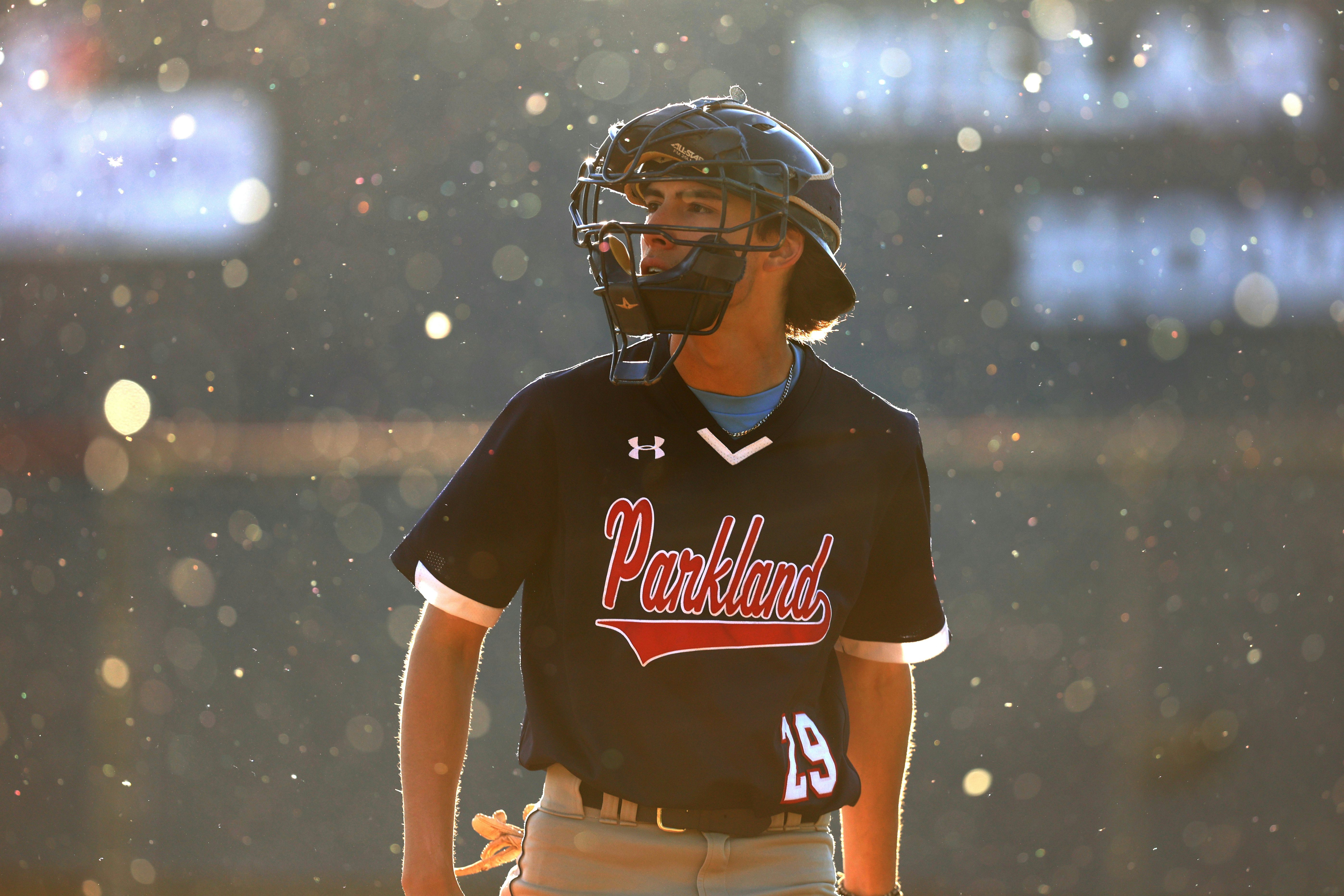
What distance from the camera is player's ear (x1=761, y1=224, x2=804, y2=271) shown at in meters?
1.94

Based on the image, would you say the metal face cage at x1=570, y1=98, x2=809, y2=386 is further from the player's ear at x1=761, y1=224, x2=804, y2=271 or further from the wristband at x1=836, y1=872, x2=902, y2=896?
the wristband at x1=836, y1=872, x2=902, y2=896

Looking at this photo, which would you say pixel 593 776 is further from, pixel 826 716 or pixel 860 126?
pixel 860 126

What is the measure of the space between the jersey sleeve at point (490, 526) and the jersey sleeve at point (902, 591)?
24.9 inches

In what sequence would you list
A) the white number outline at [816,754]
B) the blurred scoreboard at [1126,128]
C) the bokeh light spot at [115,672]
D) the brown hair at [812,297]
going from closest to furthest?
the white number outline at [816,754] < the brown hair at [812,297] < the bokeh light spot at [115,672] < the blurred scoreboard at [1126,128]

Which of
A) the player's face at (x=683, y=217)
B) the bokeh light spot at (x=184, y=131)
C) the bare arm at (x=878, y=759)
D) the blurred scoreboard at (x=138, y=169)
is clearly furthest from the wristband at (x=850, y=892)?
the bokeh light spot at (x=184, y=131)

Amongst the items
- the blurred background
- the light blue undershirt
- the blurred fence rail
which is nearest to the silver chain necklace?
the light blue undershirt

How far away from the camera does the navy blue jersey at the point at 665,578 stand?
5.46ft

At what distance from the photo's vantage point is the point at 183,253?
5766mm

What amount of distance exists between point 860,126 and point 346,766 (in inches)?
167

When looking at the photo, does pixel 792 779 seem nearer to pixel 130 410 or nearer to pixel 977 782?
pixel 977 782

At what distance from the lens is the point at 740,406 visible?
1906 mm

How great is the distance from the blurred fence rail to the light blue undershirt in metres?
3.84

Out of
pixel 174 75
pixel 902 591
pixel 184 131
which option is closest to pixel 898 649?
pixel 902 591

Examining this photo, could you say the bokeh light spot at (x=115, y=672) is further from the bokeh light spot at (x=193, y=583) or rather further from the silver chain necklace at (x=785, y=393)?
the silver chain necklace at (x=785, y=393)
